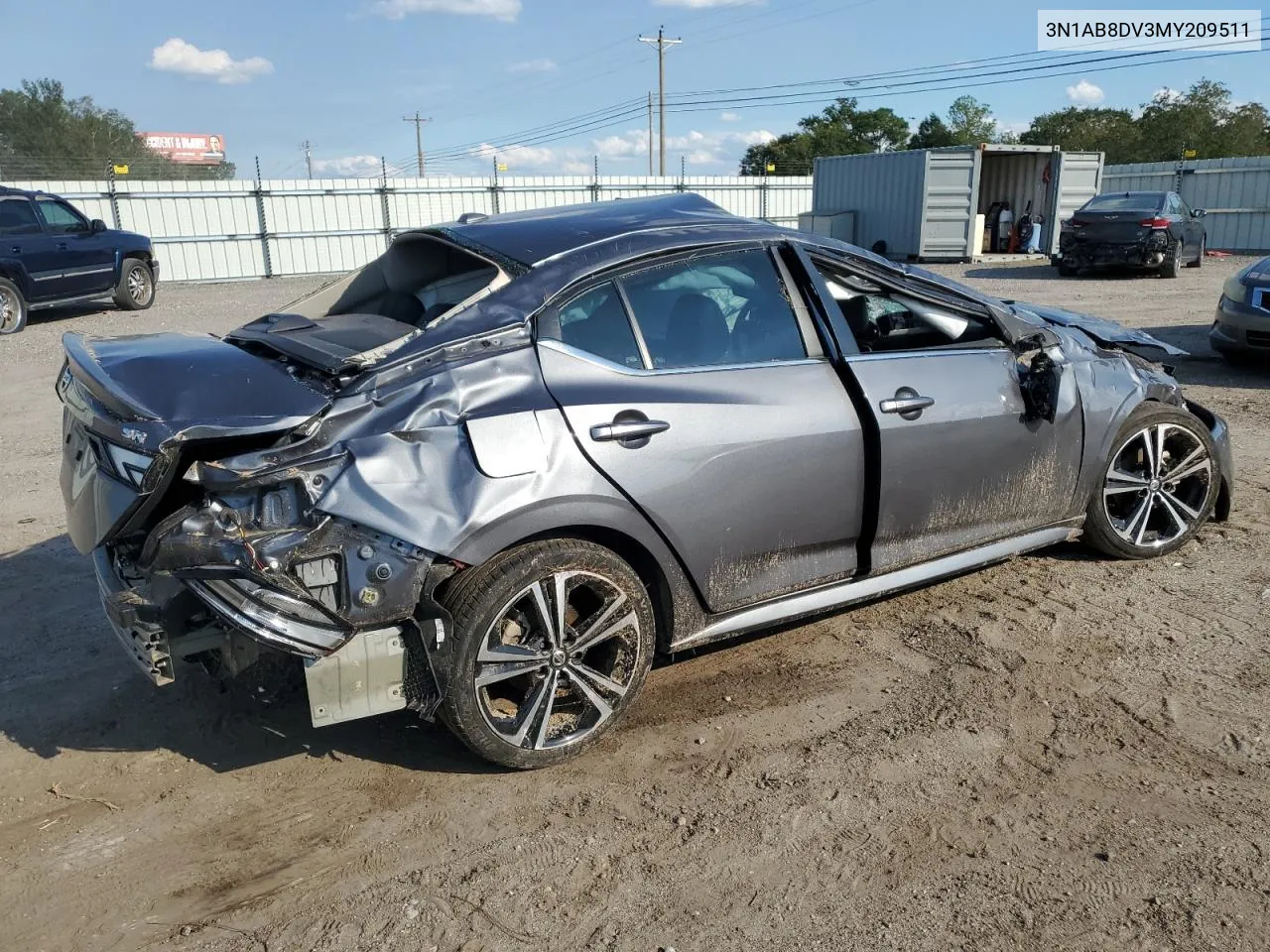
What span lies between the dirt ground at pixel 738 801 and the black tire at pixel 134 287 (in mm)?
13223

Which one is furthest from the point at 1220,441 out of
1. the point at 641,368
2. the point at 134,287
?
the point at 134,287

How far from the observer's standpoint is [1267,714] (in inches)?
137

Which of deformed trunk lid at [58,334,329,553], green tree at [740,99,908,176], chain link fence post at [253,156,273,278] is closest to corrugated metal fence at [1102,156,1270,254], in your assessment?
chain link fence post at [253,156,273,278]

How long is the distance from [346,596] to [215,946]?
93 centimetres

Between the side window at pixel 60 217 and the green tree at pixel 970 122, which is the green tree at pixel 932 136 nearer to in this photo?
the green tree at pixel 970 122

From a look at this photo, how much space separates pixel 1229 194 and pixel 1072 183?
4866mm

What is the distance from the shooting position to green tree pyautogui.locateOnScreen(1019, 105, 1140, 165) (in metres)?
53.4

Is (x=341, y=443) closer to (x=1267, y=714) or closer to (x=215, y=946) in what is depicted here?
(x=215, y=946)

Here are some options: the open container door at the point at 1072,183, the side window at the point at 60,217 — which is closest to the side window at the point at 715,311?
the side window at the point at 60,217

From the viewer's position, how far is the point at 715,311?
3623 mm

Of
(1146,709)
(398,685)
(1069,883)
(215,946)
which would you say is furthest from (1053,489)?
(215,946)

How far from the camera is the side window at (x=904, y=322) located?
416 cm

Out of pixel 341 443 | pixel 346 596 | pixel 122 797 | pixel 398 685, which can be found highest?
pixel 341 443

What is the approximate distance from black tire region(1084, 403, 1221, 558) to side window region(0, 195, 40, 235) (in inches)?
585
